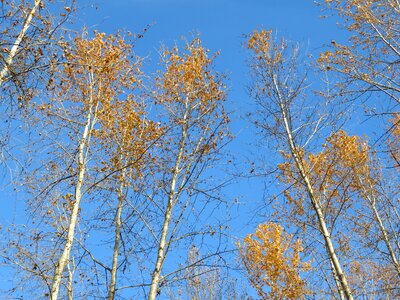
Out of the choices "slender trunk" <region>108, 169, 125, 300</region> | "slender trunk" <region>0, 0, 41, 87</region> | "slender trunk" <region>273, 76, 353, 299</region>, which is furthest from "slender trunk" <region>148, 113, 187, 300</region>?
"slender trunk" <region>0, 0, 41, 87</region>

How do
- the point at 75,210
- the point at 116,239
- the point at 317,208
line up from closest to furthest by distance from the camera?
the point at 75,210 → the point at 317,208 → the point at 116,239

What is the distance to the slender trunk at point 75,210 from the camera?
208 inches

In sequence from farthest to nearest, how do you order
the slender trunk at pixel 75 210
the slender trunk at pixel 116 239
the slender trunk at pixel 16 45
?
the slender trunk at pixel 116 239 → the slender trunk at pixel 75 210 → the slender trunk at pixel 16 45

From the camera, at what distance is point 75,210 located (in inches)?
236

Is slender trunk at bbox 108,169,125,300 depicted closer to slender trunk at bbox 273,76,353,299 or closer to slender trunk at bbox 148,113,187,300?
slender trunk at bbox 148,113,187,300

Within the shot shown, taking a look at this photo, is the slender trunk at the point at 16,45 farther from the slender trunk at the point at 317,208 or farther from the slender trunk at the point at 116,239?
the slender trunk at the point at 317,208

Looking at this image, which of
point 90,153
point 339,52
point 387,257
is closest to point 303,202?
point 387,257

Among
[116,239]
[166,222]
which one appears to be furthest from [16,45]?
[116,239]

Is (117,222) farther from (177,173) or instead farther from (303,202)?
(303,202)

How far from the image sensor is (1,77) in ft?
14.5

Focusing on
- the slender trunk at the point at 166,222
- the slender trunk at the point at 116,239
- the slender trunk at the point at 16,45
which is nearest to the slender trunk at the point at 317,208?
the slender trunk at the point at 166,222

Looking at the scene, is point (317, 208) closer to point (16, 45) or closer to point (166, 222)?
point (166, 222)

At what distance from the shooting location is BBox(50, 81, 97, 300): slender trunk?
5.28m

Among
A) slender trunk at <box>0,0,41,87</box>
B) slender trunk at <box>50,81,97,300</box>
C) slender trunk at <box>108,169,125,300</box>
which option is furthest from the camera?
slender trunk at <box>108,169,125,300</box>
